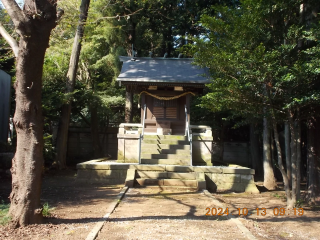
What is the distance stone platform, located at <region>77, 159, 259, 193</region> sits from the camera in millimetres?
8866

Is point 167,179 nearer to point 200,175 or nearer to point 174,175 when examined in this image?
point 174,175

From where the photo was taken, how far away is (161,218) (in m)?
5.14

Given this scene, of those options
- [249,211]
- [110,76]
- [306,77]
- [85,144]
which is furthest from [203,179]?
[85,144]

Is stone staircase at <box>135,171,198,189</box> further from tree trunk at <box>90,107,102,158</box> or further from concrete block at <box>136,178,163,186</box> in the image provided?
tree trunk at <box>90,107,102,158</box>

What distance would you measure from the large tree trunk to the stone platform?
4611 millimetres

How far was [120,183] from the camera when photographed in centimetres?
914

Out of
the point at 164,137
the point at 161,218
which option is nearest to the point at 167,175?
the point at 164,137

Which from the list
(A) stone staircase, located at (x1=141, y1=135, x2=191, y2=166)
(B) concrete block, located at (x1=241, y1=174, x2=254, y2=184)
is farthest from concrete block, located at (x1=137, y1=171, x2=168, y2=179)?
(B) concrete block, located at (x1=241, y1=174, x2=254, y2=184)

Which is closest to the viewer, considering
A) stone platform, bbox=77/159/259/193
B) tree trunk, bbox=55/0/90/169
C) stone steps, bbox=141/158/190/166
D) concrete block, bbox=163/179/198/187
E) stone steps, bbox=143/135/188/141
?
concrete block, bbox=163/179/198/187

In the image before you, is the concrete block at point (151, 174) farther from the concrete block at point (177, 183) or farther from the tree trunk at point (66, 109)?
the tree trunk at point (66, 109)

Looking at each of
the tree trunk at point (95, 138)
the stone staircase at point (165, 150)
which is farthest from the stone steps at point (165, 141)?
the tree trunk at point (95, 138)

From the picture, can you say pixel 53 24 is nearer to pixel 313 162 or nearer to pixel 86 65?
pixel 313 162

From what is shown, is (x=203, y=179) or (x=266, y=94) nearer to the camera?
(x=266, y=94)

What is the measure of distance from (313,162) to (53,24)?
673 cm
